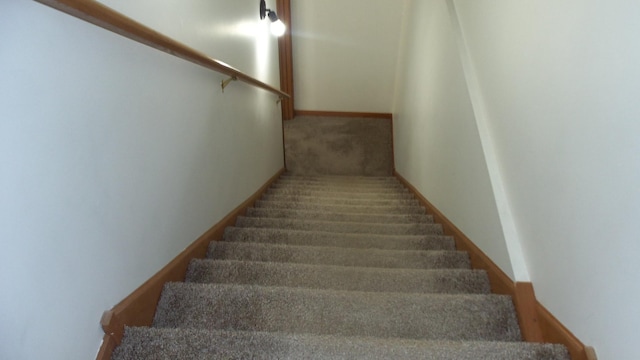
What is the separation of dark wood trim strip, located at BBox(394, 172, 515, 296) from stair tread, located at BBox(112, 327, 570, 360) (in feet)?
1.12

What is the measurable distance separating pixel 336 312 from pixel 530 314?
0.65m

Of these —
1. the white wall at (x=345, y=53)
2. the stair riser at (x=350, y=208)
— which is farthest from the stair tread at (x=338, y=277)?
the white wall at (x=345, y=53)

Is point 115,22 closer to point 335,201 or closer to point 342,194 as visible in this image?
point 335,201

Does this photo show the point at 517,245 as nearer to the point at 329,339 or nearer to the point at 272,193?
the point at 329,339

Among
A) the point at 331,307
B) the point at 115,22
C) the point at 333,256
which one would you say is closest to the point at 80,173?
the point at 115,22

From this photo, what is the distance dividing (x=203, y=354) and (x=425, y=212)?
214cm

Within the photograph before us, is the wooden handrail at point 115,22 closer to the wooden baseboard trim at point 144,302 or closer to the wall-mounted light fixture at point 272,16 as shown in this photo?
the wooden baseboard trim at point 144,302

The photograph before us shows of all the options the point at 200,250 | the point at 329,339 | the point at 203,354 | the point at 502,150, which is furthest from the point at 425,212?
the point at 203,354

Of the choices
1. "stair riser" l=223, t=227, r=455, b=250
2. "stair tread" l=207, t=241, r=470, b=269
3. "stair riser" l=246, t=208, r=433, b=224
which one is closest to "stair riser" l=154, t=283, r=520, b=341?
"stair tread" l=207, t=241, r=470, b=269

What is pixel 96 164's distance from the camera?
2.99 feet

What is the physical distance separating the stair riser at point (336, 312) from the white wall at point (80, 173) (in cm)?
20

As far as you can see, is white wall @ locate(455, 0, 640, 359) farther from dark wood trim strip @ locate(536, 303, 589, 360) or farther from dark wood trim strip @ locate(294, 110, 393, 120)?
dark wood trim strip @ locate(294, 110, 393, 120)

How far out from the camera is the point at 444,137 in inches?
88.7

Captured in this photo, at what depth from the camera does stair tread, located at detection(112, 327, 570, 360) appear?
896 millimetres
